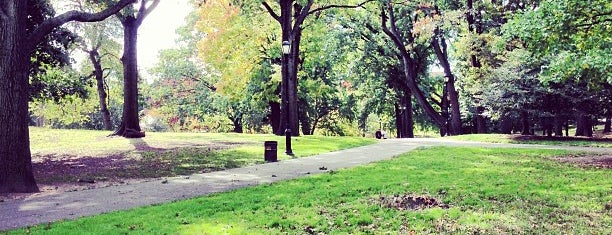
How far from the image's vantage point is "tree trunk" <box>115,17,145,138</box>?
71.5 feet

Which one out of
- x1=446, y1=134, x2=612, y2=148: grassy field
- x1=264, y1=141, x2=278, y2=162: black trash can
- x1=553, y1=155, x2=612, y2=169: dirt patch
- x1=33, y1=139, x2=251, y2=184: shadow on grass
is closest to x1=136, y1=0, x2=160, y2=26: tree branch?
x1=33, y1=139, x2=251, y2=184: shadow on grass

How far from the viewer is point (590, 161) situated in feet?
42.4

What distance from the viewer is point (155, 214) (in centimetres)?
687

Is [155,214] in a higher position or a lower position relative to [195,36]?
lower

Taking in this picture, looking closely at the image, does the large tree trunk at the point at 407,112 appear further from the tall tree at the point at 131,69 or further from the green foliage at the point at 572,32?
the green foliage at the point at 572,32

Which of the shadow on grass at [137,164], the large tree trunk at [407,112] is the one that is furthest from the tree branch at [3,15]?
the large tree trunk at [407,112]

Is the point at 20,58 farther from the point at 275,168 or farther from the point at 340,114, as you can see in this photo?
the point at 340,114

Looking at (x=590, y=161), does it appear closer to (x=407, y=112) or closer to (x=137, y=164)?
(x=137, y=164)

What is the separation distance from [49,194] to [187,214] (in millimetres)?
4083

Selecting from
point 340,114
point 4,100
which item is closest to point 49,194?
point 4,100

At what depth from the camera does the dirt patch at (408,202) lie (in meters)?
7.03

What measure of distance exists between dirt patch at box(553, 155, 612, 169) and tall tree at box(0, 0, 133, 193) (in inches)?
543

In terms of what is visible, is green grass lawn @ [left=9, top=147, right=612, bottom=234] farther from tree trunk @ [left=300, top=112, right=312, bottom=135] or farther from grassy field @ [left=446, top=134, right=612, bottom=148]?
tree trunk @ [left=300, top=112, right=312, bottom=135]

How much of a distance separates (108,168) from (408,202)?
923cm
